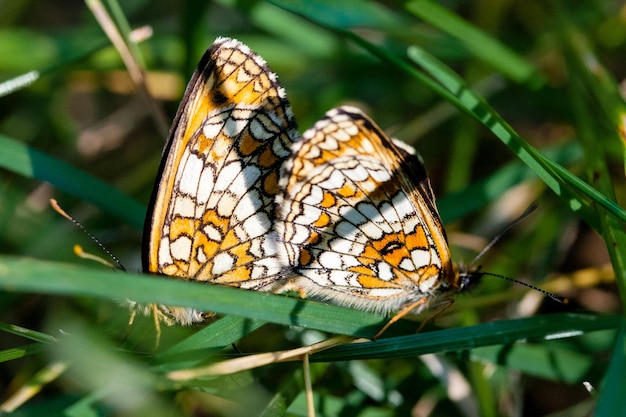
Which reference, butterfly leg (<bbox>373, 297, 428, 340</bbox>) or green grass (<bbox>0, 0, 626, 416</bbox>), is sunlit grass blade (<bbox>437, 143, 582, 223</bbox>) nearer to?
green grass (<bbox>0, 0, 626, 416</bbox>)

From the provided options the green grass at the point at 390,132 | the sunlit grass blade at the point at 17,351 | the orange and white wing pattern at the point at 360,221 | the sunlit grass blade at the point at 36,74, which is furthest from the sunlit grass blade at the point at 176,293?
the sunlit grass blade at the point at 36,74

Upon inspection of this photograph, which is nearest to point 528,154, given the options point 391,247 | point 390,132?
point 391,247

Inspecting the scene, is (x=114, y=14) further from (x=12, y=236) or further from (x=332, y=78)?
(x=332, y=78)

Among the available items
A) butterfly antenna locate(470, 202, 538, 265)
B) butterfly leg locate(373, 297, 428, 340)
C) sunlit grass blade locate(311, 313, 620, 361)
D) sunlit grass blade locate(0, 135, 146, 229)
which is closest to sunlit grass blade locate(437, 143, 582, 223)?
butterfly antenna locate(470, 202, 538, 265)

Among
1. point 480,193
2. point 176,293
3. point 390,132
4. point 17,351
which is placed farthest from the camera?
point 390,132

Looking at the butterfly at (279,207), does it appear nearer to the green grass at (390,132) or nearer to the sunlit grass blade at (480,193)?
the green grass at (390,132)

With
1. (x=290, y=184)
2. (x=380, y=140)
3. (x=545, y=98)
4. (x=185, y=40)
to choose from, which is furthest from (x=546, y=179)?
(x=185, y=40)

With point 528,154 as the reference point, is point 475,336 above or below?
below

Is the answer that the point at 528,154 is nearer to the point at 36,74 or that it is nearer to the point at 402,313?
the point at 402,313
